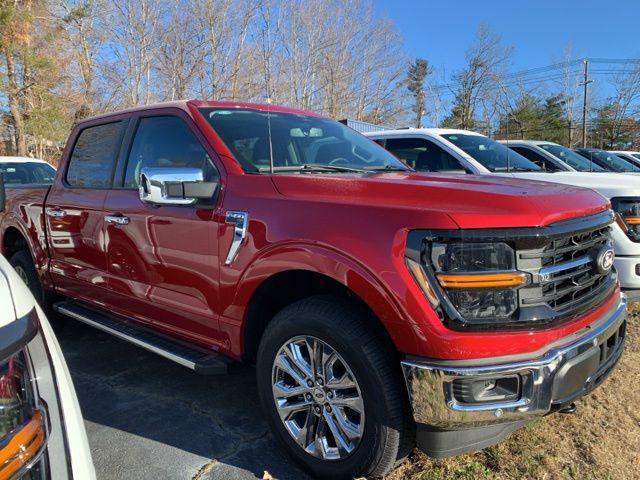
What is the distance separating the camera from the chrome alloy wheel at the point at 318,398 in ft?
7.85

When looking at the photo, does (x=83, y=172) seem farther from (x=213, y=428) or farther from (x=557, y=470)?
(x=557, y=470)

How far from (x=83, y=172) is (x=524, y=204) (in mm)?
3462

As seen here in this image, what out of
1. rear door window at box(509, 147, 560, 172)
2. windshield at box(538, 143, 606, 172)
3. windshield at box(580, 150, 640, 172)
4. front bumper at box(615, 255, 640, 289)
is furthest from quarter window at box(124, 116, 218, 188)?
windshield at box(580, 150, 640, 172)

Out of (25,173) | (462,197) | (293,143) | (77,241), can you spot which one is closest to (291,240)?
(462,197)

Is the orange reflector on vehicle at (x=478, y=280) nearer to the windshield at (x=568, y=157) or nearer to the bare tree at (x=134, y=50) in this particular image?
the windshield at (x=568, y=157)

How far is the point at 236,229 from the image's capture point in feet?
8.96

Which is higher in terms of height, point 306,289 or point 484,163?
point 484,163

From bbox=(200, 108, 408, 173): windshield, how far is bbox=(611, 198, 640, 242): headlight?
7.02ft

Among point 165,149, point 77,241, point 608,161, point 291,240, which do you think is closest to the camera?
point 291,240

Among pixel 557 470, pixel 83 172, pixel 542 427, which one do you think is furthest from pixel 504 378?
pixel 83 172

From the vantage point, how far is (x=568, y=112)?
38.0 metres

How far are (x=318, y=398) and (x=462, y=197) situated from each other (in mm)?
1171

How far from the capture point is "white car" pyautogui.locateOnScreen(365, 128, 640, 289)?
455cm

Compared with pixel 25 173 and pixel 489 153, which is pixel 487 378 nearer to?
pixel 489 153
